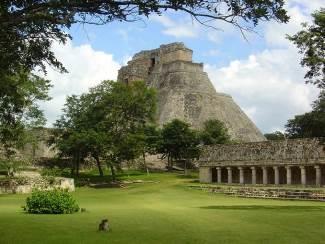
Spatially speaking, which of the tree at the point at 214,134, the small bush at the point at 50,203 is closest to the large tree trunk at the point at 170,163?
the tree at the point at 214,134

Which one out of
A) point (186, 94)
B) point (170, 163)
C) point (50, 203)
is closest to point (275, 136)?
point (186, 94)

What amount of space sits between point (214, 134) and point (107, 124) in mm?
18048

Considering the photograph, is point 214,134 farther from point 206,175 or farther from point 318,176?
point 318,176

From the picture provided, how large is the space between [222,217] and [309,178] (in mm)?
30594

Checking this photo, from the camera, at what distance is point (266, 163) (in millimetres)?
47906

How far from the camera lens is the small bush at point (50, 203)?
20.2 metres

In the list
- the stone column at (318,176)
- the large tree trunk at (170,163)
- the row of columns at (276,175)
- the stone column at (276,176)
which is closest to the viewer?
the stone column at (318,176)

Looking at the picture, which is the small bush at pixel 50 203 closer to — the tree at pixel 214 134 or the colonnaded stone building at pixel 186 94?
the tree at pixel 214 134

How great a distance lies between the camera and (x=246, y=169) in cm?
5241

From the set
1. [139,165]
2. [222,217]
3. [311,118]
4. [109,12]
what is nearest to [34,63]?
[109,12]

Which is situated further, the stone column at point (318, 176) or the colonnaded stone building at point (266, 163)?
the colonnaded stone building at point (266, 163)

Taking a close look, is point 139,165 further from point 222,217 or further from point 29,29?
point 29,29

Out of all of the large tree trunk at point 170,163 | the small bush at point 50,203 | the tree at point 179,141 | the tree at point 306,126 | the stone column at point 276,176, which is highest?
the tree at point 306,126

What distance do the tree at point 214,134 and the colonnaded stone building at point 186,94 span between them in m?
14.0
